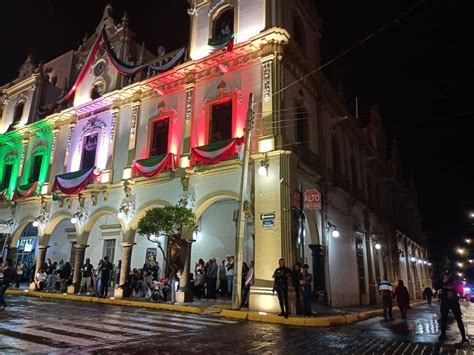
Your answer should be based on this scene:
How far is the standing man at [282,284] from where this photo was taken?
11.4m

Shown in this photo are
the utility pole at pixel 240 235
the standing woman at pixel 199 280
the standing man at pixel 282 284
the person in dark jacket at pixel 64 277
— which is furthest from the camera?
the person in dark jacket at pixel 64 277

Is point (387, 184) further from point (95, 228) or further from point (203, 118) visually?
point (95, 228)

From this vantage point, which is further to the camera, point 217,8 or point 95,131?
point 95,131

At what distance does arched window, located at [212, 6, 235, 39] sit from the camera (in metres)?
17.8

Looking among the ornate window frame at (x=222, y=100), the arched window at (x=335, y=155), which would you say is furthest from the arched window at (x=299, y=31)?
the arched window at (x=335, y=155)

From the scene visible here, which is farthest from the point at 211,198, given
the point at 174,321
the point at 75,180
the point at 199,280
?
the point at 75,180

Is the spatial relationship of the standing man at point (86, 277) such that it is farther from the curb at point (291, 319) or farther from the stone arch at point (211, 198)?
the curb at point (291, 319)

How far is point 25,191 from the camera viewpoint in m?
22.1

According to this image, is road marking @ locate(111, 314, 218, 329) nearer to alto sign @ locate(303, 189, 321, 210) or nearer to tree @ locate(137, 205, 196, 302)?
tree @ locate(137, 205, 196, 302)

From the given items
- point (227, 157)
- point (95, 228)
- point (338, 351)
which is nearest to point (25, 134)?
point (95, 228)

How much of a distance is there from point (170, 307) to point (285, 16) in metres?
13.4

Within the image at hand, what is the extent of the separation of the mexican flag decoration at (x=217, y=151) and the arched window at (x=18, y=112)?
17915mm

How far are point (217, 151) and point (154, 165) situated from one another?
3614 mm

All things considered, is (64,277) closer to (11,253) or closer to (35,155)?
(11,253)
